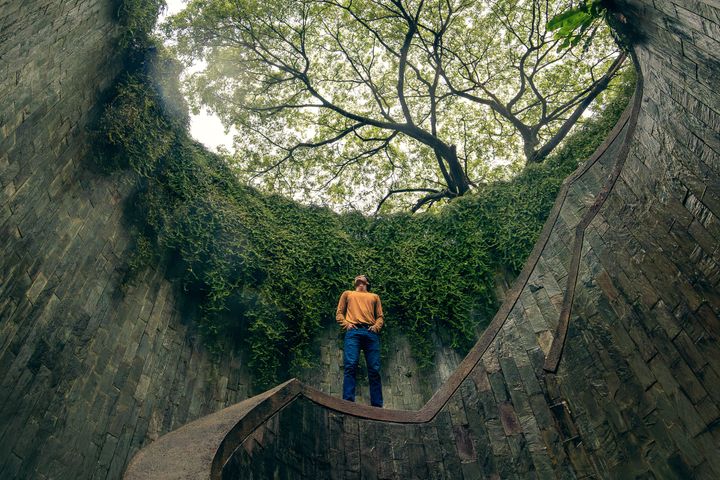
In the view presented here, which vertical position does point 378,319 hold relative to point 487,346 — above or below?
above

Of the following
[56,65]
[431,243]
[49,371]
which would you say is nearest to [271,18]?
[431,243]

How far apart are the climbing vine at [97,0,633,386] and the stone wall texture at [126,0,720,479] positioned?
2757mm

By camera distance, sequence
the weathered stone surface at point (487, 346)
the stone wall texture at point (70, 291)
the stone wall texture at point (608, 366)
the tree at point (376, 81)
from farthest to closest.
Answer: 1. the tree at point (376, 81)
2. the stone wall texture at point (70, 291)
3. the weathered stone surface at point (487, 346)
4. the stone wall texture at point (608, 366)

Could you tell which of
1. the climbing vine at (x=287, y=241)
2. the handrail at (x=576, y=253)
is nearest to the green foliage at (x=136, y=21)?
the climbing vine at (x=287, y=241)

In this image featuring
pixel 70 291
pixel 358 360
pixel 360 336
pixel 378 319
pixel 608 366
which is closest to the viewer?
pixel 608 366

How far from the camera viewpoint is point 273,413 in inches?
133

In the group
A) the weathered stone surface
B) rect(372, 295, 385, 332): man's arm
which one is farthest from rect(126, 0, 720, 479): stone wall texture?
rect(372, 295, 385, 332): man's arm

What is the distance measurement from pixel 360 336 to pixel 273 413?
2203mm

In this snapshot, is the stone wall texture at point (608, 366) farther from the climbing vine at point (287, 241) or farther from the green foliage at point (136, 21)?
the green foliage at point (136, 21)

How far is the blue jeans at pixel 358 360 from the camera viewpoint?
515 cm

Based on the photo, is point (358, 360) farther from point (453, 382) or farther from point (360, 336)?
point (453, 382)

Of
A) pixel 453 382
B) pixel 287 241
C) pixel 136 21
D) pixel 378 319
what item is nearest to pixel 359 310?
pixel 378 319

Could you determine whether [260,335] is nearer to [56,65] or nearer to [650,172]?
[56,65]

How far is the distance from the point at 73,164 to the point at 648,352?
501 cm
